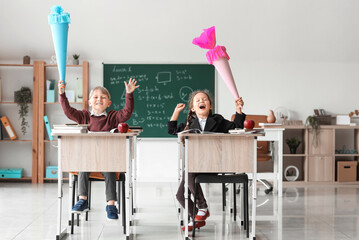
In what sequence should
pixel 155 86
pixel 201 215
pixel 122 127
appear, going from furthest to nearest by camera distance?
pixel 155 86, pixel 201 215, pixel 122 127

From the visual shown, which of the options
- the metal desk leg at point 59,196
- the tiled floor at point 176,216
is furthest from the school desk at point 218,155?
the metal desk leg at point 59,196

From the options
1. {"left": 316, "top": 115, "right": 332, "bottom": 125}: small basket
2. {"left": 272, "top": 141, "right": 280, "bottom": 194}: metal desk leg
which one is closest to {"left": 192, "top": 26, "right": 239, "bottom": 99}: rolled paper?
{"left": 272, "top": 141, "right": 280, "bottom": 194}: metal desk leg

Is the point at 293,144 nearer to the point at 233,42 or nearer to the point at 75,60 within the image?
the point at 233,42

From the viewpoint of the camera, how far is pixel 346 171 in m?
6.59

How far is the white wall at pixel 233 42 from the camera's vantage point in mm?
6105

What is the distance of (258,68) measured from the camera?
6.88 metres

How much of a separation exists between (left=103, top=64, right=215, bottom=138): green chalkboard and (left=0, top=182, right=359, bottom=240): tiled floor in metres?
1.18

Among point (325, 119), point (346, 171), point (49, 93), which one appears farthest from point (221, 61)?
point (346, 171)

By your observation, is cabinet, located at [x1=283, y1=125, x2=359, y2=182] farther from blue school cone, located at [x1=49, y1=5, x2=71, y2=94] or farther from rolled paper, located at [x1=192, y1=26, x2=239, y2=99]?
blue school cone, located at [x1=49, y1=5, x2=71, y2=94]

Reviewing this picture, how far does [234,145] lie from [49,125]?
4.16 metres

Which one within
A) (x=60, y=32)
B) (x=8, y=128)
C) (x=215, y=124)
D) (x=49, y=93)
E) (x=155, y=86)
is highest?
(x=60, y=32)

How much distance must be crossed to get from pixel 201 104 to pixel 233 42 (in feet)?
10.1

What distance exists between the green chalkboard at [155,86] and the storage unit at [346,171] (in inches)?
89.8

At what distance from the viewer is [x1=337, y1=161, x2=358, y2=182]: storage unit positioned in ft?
21.5
